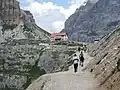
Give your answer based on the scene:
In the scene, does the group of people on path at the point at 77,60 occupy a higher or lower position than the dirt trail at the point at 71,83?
higher

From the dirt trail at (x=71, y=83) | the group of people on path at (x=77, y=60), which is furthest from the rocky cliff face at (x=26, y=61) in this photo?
the dirt trail at (x=71, y=83)

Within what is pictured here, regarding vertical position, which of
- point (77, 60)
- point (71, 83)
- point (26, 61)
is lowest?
point (26, 61)

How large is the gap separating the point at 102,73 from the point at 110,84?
20.3ft

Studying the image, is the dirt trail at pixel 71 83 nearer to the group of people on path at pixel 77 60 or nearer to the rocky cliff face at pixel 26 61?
the group of people on path at pixel 77 60

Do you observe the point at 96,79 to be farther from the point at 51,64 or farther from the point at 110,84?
the point at 51,64

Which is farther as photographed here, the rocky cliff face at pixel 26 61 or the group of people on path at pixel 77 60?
the rocky cliff face at pixel 26 61

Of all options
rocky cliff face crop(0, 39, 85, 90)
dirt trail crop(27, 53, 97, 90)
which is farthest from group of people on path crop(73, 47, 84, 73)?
rocky cliff face crop(0, 39, 85, 90)

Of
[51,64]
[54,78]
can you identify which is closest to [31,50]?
[51,64]

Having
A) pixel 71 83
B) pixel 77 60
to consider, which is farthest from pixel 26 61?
pixel 71 83

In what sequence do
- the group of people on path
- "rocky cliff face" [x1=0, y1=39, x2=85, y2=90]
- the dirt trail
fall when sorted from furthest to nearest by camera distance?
"rocky cliff face" [x1=0, y1=39, x2=85, y2=90], the group of people on path, the dirt trail

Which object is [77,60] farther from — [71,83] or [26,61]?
[26,61]

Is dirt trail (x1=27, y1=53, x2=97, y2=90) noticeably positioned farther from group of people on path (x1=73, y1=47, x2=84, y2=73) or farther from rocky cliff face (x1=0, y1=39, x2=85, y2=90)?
rocky cliff face (x1=0, y1=39, x2=85, y2=90)

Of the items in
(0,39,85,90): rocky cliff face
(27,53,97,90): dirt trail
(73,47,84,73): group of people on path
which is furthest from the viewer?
(0,39,85,90): rocky cliff face

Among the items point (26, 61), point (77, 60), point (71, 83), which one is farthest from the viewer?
point (26, 61)
